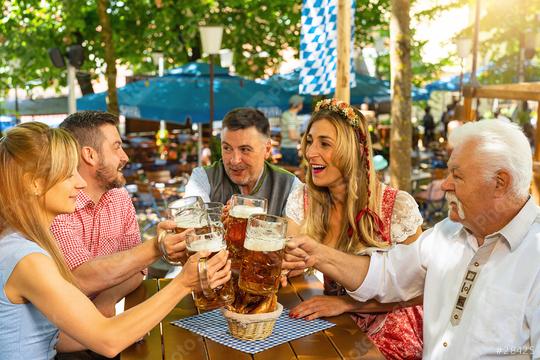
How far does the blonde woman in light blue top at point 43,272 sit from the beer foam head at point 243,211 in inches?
9.4

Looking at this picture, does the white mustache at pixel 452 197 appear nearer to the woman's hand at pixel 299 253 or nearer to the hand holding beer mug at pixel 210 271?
the woman's hand at pixel 299 253

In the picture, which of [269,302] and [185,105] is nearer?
[269,302]

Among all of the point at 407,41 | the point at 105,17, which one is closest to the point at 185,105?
the point at 105,17

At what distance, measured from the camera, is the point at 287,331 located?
2.11 m

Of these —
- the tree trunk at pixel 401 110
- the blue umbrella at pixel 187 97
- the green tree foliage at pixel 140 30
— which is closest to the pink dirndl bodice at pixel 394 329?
the tree trunk at pixel 401 110

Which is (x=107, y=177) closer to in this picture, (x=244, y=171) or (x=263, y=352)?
(x=244, y=171)

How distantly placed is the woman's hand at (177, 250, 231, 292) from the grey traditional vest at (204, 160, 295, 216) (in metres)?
1.69

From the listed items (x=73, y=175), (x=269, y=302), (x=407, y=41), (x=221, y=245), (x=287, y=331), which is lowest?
(x=287, y=331)

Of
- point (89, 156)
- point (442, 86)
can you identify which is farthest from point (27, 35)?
point (89, 156)

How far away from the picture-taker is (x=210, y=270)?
6.04 feet

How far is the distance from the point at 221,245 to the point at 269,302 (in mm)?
237

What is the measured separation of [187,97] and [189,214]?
7.52 metres

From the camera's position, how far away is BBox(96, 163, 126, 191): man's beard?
2.78 meters

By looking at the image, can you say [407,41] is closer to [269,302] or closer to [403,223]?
[403,223]
